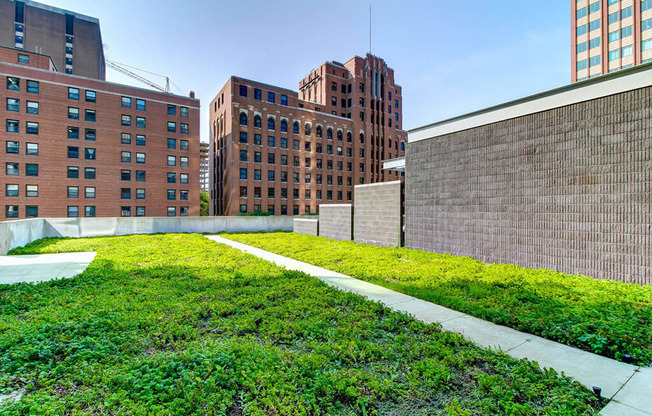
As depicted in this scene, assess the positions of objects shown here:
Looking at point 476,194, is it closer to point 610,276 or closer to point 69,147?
point 610,276

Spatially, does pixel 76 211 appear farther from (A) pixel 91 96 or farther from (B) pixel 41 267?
(B) pixel 41 267

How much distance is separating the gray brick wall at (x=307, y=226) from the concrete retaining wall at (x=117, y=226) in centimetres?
455

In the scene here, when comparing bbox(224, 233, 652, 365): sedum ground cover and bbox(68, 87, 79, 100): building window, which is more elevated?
bbox(68, 87, 79, 100): building window

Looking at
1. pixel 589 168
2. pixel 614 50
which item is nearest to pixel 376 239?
pixel 589 168

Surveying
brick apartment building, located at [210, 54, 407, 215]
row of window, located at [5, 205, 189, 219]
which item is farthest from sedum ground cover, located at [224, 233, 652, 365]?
row of window, located at [5, 205, 189, 219]

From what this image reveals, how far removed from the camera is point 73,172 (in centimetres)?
3734

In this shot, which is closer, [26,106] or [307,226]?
[307,226]

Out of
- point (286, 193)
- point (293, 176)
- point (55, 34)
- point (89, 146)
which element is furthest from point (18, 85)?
point (293, 176)

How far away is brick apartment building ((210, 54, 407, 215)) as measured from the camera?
146 feet

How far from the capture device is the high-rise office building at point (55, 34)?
52.2 m

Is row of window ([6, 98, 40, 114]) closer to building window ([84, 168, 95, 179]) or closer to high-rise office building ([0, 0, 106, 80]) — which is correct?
building window ([84, 168, 95, 179])

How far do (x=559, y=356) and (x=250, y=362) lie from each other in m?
4.33

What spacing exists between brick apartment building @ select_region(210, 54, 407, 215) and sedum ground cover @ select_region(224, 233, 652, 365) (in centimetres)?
3706

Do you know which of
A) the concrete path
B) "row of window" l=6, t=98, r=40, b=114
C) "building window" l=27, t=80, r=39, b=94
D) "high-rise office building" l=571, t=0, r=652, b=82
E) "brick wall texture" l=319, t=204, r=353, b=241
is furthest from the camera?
"high-rise office building" l=571, t=0, r=652, b=82
